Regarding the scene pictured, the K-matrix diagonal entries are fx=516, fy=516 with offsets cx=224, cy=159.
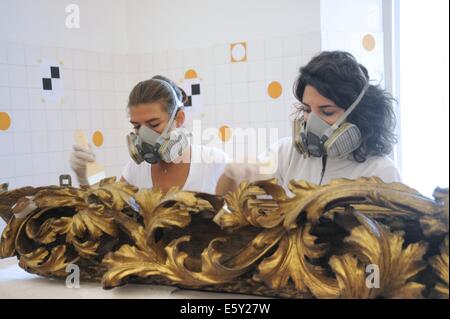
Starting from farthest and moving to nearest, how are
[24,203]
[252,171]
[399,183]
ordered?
1. [24,203]
2. [252,171]
3. [399,183]

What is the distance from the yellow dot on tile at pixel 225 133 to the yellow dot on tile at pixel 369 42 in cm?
20

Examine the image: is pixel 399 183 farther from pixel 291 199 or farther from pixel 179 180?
pixel 179 180

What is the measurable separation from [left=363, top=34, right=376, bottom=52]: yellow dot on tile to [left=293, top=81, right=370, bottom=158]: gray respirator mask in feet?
0.14

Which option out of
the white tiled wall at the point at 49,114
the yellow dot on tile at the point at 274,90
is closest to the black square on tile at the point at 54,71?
the white tiled wall at the point at 49,114

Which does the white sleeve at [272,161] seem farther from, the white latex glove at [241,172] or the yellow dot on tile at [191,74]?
the yellow dot on tile at [191,74]

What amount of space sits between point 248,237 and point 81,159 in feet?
0.97

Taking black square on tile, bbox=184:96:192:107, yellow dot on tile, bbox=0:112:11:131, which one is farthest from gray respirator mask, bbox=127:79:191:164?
yellow dot on tile, bbox=0:112:11:131

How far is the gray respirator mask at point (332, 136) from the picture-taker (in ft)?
1.95

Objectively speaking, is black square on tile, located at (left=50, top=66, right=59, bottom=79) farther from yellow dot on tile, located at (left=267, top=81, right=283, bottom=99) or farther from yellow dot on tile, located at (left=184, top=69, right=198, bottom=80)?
yellow dot on tile, located at (left=267, top=81, right=283, bottom=99)

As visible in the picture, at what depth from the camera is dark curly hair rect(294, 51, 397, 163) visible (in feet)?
1.95

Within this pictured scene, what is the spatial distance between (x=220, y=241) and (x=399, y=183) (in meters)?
0.23

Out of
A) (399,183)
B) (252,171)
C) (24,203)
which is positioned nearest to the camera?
(399,183)
